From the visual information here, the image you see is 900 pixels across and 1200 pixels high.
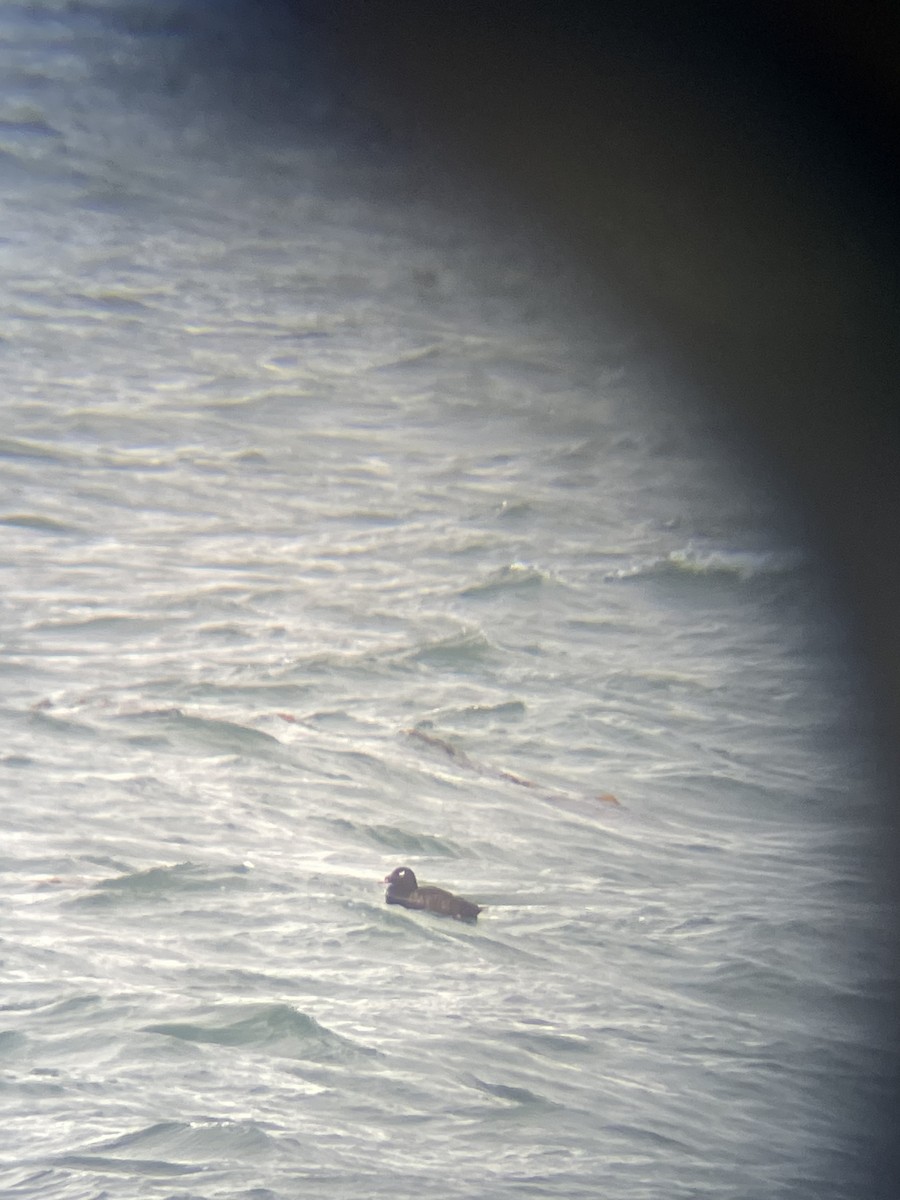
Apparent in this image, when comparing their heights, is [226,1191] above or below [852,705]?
below

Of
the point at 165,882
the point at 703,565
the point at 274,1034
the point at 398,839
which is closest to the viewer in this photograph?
the point at 274,1034

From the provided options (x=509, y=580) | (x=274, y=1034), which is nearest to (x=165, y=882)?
(x=274, y=1034)

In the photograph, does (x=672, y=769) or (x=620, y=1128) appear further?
(x=672, y=769)

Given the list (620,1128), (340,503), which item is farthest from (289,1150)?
(340,503)

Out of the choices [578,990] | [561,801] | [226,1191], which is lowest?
[226,1191]

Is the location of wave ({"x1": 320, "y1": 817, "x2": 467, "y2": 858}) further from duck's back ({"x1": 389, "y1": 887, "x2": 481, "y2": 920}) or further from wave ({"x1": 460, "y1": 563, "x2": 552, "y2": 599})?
wave ({"x1": 460, "y1": 563, "x2": 552, "y2": 599})

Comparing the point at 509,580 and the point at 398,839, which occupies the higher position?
the point at 509,580

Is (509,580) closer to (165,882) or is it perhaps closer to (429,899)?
(429,899)

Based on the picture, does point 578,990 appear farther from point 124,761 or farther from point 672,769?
point 124,761

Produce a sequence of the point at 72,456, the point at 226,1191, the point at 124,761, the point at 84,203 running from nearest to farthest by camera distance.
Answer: the point at 226,1191
the point at 124,761
the point at 72,456
the point at 84,203

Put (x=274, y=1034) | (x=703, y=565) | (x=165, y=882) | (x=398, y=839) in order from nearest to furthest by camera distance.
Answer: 1. (x=274, y=1034)
2. (x=165, y=882)
3. (x=398, y=839)
4. (x=703, y=565)
